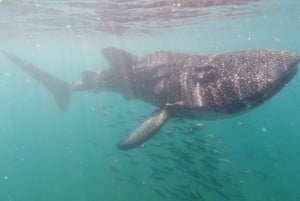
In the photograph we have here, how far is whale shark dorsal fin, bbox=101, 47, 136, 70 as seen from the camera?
420 inches

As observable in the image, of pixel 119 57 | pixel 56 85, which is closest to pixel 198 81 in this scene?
pixel 119 57

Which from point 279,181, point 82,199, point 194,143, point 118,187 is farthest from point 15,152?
point 194,143

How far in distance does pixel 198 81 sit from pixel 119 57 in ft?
11.4

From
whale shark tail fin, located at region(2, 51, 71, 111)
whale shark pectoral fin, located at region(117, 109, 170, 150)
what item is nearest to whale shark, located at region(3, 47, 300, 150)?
whale shark pectoral fin, located at region(117, 109, 170, 150)

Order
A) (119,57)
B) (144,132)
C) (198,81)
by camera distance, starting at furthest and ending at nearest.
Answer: (119,57), (198,81), (144,132)

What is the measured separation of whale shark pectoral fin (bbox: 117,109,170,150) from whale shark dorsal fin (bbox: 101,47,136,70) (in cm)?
290

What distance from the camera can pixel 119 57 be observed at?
10867 millimetres

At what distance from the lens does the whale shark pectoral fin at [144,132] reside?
7.84m

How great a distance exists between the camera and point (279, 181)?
82.4 ft

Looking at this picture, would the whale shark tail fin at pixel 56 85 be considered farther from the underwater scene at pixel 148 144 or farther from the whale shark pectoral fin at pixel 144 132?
the whale shark pectoral fin at pixel 144 132

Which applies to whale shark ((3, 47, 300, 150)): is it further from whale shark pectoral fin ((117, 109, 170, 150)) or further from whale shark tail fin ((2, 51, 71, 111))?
whale shark tail fin ((2, 51, 71, 111))

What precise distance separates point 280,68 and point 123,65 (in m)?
5.35

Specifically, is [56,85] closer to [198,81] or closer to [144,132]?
[144,132]

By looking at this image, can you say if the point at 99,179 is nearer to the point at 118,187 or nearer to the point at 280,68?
the point at 118,187
